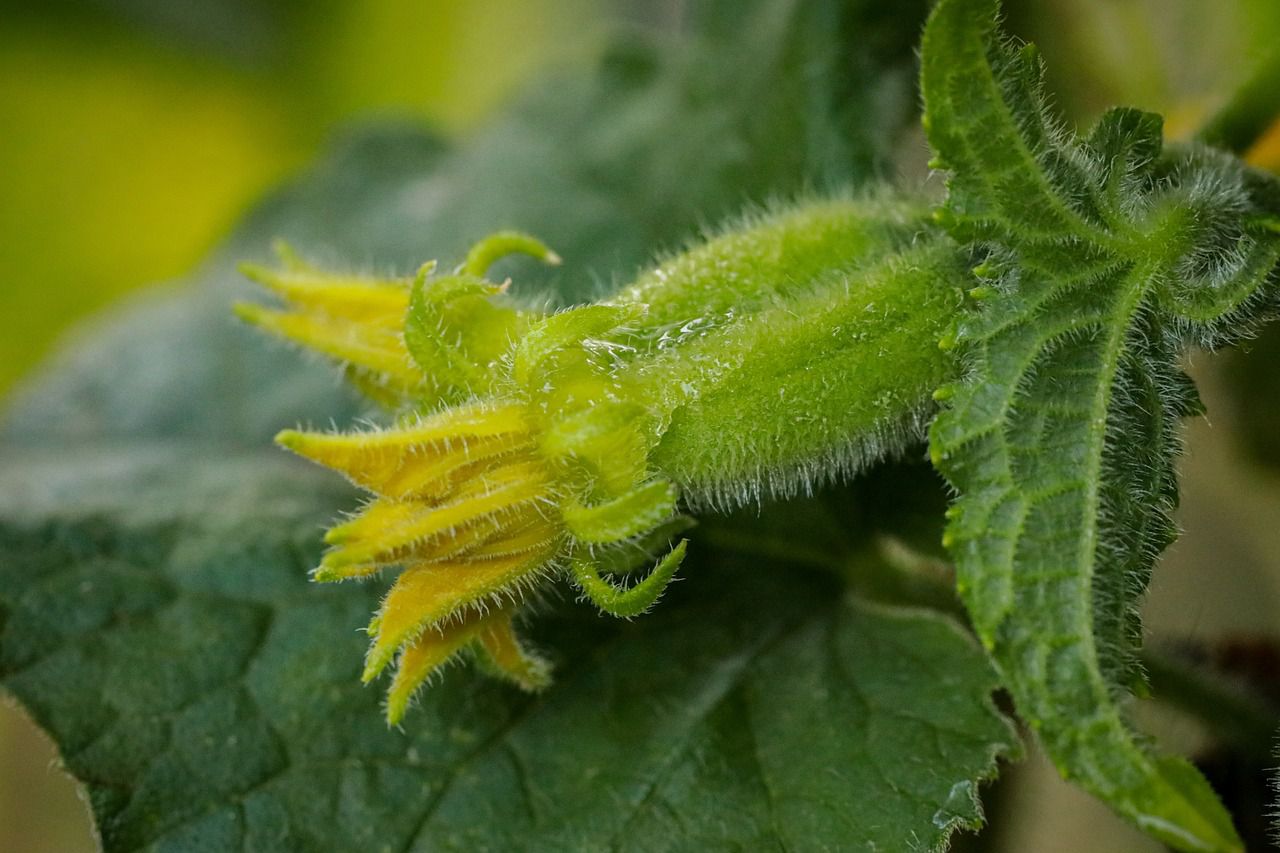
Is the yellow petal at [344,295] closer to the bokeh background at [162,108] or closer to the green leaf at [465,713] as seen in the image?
the green leaf at [465,713]

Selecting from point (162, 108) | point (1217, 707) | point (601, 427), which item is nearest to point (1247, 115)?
point (1217, 707)

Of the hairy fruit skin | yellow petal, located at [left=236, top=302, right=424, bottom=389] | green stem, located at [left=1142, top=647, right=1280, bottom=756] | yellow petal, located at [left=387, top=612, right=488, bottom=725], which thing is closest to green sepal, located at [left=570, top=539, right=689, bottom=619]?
the hairy fruit skin

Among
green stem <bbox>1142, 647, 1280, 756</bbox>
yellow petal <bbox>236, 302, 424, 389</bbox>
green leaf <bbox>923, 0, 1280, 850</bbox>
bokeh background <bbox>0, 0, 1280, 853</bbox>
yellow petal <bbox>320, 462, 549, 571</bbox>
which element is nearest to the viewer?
green leaf <bbox>923, 0, 1280, 850</bbox>

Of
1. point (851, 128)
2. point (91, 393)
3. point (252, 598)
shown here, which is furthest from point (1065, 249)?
point (91, 393)

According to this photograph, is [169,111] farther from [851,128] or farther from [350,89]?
[851,128]

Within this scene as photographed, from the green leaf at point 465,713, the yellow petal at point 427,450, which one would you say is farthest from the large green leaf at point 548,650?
the yellow petal at point 427,450

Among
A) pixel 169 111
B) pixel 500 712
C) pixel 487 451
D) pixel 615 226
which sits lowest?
pixel 500 712

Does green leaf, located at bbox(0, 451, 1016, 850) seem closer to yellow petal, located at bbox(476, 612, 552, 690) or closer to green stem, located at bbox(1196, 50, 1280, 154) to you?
yellow petal, located at bbox(476, 612, 552, 690)
